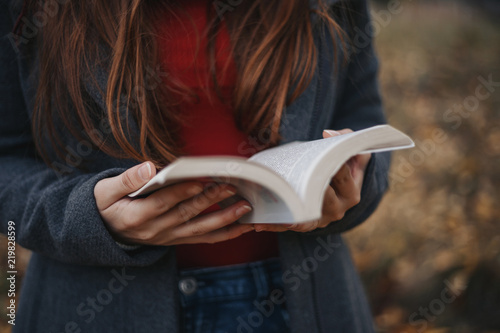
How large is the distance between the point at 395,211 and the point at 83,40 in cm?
228

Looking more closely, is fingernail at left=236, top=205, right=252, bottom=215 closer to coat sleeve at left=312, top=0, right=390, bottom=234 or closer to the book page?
the book page

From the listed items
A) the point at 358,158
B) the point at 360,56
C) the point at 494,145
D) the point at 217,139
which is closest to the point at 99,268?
the point at 217,139

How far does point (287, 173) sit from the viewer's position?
570 mm

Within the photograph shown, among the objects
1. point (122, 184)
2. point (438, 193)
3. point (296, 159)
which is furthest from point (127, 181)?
point (438, 193)

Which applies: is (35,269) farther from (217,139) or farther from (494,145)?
(494,145)

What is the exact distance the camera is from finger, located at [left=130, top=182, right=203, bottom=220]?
1.86 feet

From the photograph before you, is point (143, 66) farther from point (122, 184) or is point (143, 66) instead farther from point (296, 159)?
point (296, 159)

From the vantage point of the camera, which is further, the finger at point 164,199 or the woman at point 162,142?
the woman at point 162,142

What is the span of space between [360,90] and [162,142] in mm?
507

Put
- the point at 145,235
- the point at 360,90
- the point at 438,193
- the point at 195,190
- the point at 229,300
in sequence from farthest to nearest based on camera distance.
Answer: the point at 438,193 → the point at 360,90 → the point at 229,300 → the point at 145,235 → the point at 195,190

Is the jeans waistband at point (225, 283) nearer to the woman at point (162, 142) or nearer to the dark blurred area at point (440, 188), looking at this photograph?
the woman at point (162, 142)

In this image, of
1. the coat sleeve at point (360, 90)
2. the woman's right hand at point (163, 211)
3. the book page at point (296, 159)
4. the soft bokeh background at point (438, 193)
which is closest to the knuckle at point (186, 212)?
the woman's right hand at point (163, 211)

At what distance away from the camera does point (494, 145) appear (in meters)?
2.79

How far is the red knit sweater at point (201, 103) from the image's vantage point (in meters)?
0.83
